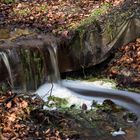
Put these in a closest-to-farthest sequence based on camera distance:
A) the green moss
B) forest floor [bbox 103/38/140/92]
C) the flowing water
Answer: the green moss, the flowing water, forest floor [bbox 103/38/140/92]

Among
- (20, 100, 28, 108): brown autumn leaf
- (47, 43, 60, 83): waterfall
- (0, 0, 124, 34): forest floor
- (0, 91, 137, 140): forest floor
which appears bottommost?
(0, 91, 137, 140): forest floor

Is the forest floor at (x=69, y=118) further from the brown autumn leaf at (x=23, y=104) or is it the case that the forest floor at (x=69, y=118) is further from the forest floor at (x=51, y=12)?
the forest floor at (x=51, y=12)

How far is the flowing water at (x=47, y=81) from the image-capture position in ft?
28.9

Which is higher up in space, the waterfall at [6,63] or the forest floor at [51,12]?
the forest floor at [51,12]

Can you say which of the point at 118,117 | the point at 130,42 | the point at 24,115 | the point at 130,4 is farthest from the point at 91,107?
the point at 130,4

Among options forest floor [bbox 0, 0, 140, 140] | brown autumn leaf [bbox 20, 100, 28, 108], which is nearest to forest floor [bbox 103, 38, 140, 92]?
forest floor [bbox 0, 0, 140, 140]

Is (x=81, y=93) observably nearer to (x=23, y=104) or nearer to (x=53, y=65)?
(x=53, y=65)

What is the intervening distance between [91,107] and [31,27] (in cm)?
307

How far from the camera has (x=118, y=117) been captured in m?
7.89

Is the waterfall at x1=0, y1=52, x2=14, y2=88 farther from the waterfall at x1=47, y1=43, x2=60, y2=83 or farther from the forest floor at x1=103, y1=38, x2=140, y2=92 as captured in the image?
the forest floor at x1=103, y1=38, x2=140, y2=92

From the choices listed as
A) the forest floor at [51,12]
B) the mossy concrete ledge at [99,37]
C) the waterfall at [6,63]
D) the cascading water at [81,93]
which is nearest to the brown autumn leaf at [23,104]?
the cascading water at [81,93]

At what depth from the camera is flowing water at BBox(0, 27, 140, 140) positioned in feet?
28.9

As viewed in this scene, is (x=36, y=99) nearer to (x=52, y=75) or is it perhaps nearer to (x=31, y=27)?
(x=52, y=75)

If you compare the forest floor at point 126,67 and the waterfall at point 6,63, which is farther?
the forest floor at point 126,67
